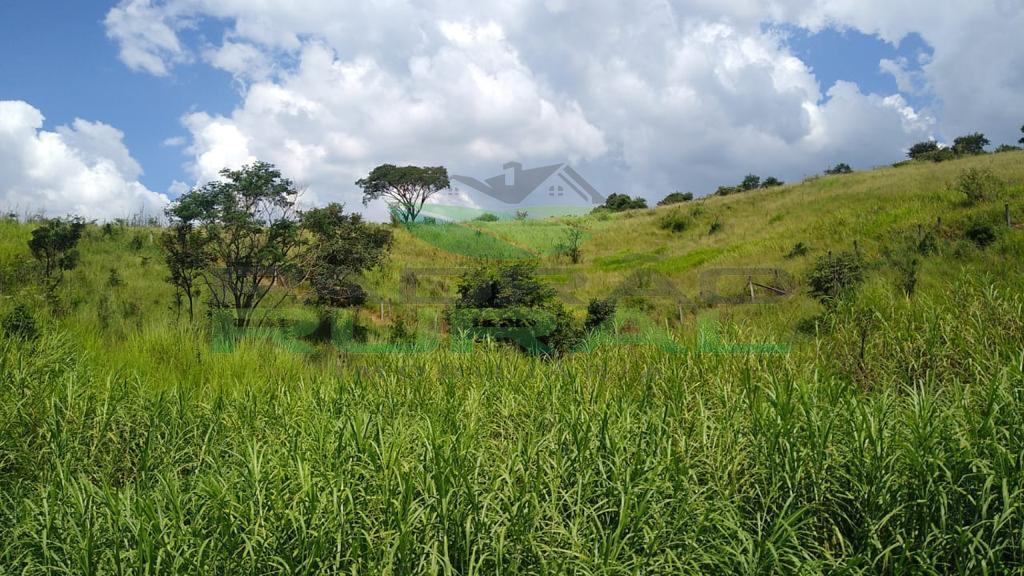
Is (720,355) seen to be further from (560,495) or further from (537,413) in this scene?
(560,495)

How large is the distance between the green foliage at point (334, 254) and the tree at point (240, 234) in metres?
0.59

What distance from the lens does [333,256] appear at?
468 inches

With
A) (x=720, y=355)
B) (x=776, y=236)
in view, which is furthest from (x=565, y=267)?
(x=720, y=355)

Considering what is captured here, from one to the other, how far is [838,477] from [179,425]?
4068 millimetres

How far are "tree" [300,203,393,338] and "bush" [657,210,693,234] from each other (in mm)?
18615

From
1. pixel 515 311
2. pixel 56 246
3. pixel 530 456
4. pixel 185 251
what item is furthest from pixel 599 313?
pixel 56 246

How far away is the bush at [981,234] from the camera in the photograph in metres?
12.0

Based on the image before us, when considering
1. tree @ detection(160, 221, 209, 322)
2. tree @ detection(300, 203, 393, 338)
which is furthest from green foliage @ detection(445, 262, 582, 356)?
tree @ detection(160, 221, 209, 322)

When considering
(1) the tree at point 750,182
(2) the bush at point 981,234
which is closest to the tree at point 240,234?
(2) the bush at point 981,234

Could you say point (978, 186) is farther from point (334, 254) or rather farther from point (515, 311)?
point (334, 254)

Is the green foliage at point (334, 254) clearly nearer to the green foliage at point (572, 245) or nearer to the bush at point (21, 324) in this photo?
the bush at point (21, 324)

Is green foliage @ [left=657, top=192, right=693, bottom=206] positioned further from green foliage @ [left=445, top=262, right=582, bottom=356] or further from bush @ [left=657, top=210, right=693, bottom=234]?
green foliage @ [left=445, top=262, right=582, bottom=356]

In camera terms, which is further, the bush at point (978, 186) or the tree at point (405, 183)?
the tree at point (405, 183)

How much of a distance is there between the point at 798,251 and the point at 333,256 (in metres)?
11.9
